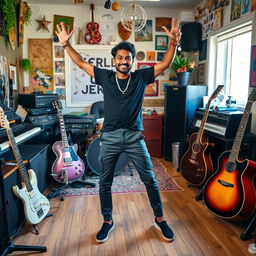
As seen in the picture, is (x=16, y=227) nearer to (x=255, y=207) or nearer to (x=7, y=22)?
(x=255, y=207)

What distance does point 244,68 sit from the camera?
3139 millimetres

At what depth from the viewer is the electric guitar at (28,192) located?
180cm

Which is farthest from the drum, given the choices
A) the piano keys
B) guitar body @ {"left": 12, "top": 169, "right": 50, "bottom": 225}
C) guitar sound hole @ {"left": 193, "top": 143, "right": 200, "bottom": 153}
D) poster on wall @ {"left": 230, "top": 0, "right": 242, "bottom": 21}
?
poster on wall @ {"left": 230, "top": 0, "right": 242, "bottom": 21}

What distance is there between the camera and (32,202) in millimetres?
1973

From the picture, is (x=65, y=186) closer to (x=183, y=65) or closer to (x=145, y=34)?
(x=183, y=65)

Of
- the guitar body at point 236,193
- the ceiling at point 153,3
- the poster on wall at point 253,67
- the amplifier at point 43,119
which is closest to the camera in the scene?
the guitar body at point 236,193

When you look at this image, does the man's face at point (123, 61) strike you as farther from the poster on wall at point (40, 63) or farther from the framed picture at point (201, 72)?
the poster on wall at point (40, 63)

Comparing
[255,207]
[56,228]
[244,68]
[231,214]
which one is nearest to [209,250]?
[231,214]

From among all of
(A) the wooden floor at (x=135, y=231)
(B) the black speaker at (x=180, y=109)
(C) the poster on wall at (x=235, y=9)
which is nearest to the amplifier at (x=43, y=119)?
(A) the wooden floor at (x=135, y=231)

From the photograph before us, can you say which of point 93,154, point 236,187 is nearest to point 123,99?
point 236,187

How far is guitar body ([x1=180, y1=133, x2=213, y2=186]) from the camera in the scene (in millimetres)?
2691

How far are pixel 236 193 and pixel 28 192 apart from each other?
1.64 metres

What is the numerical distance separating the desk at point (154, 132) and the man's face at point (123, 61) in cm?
221

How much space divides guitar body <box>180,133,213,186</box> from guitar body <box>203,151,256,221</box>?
47 cm
